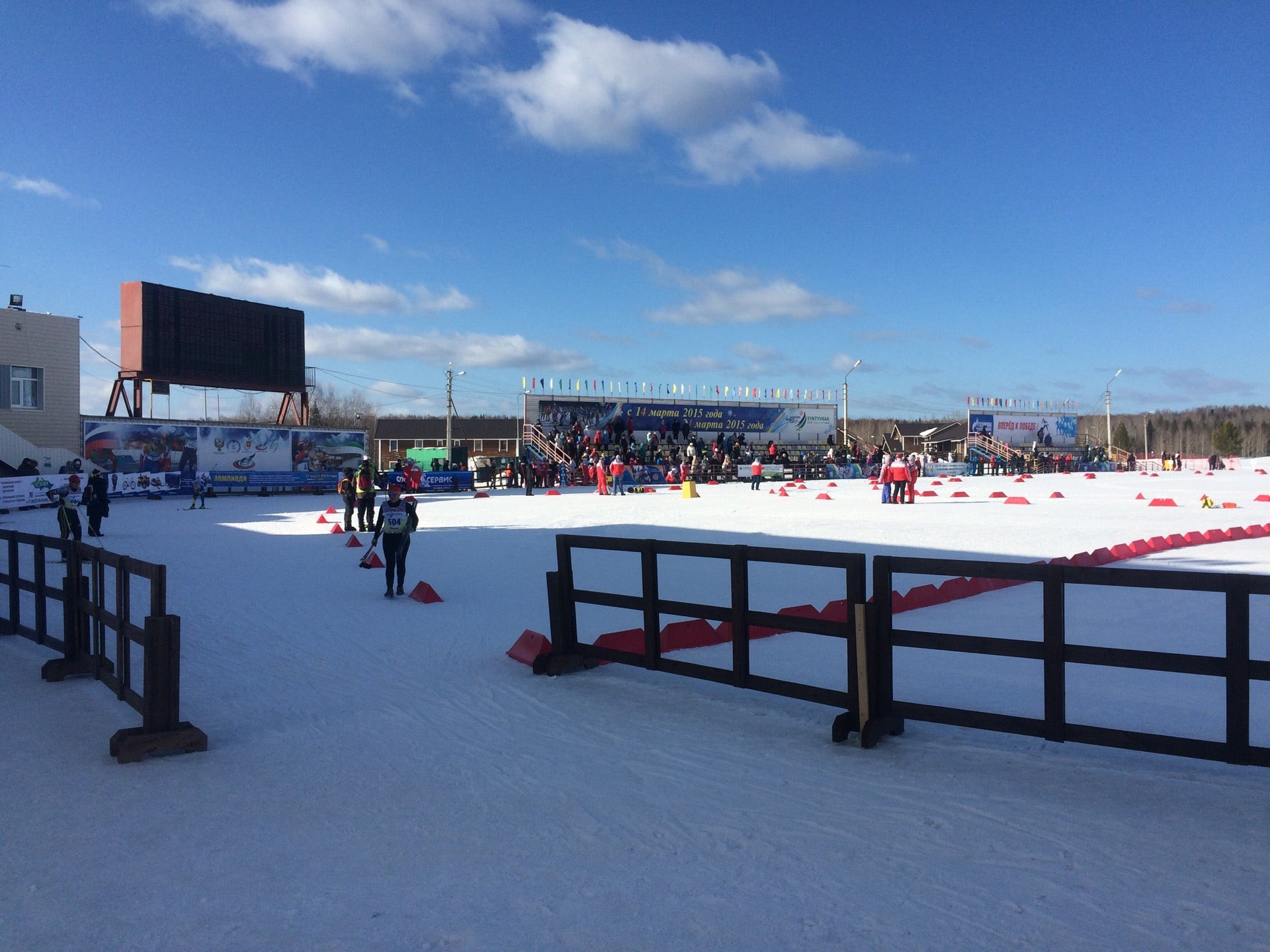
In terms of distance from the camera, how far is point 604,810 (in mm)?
4379

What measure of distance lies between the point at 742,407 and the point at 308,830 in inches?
2277

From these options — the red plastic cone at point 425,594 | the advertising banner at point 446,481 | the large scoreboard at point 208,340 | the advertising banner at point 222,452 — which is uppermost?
the large scoreboard at point 208,340

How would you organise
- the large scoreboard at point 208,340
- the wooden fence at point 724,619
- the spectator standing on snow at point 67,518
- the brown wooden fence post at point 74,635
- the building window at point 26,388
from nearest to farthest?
the wooden fence at point 724,619
the brown wooden fence post at point 74,635
the spectator standing on snow at point 67,518
the building window at point 26,388
the large scoreboard at point 208,340

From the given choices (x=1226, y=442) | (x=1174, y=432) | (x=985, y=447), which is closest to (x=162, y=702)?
(x=985, y=447)

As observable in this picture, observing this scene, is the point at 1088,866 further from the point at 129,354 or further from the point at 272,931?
the point at 129,354

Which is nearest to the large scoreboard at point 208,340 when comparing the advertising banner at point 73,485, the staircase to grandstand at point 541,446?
the advertising banner at point 73,485

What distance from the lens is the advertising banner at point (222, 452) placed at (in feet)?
123

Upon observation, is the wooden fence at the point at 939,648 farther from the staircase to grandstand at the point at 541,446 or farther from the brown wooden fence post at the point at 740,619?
the staircase to grandstand at the point at 541,446

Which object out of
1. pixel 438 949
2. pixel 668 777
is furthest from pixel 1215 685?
pixel 438 949

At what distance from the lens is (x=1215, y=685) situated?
6574 millimetres

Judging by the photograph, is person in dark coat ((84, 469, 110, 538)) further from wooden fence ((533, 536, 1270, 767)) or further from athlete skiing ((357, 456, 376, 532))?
wooden fence ((533, 536, 1270, 767))

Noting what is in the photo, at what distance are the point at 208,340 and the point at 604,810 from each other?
4339 cm

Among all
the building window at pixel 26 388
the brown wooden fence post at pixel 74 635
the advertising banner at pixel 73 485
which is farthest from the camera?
the building window at pixel 26 388

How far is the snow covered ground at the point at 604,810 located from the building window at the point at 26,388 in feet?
111
